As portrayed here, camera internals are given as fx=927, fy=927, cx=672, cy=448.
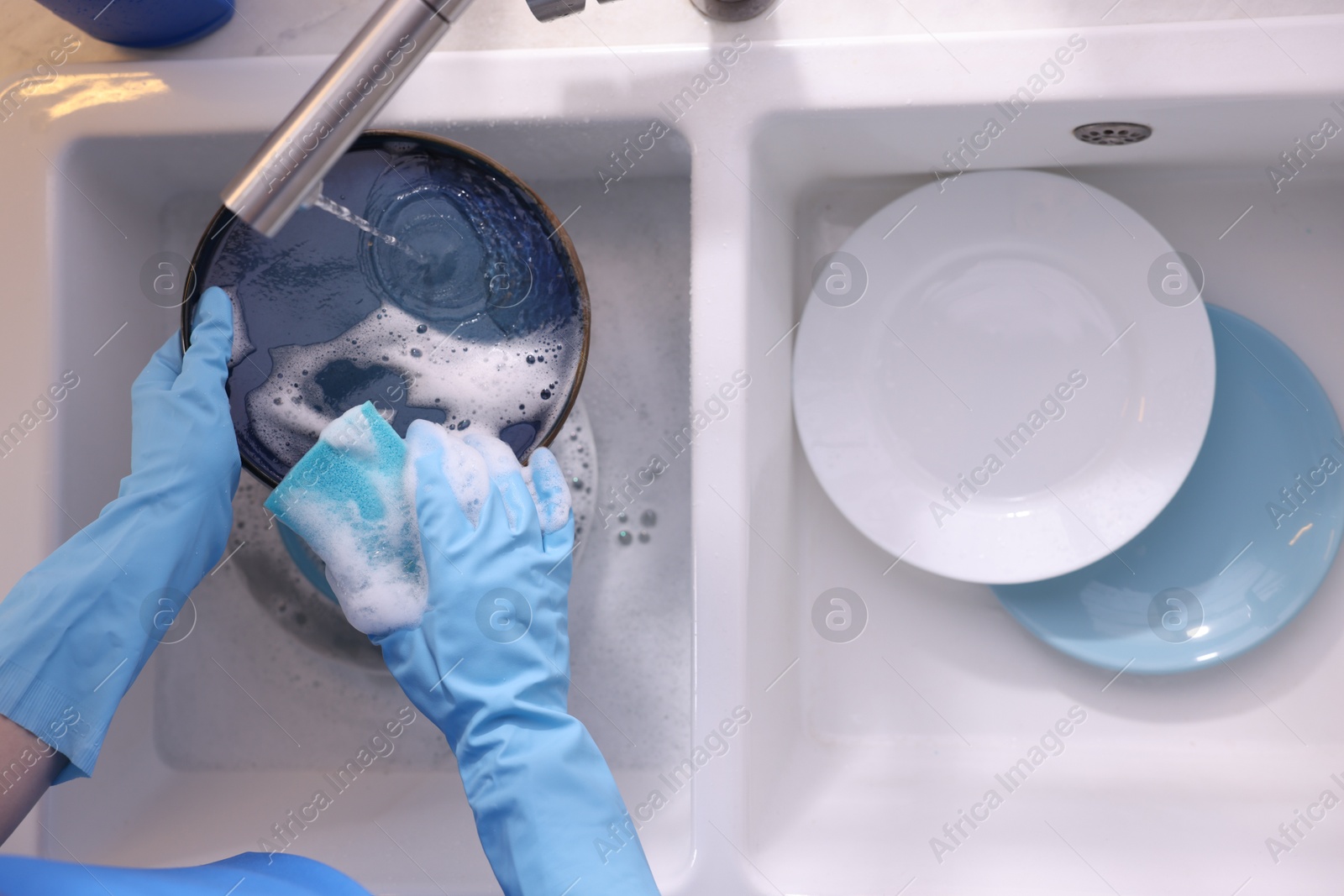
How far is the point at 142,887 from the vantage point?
2.20ft

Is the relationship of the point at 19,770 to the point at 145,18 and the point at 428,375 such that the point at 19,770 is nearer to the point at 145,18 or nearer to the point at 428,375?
the point at 428,375

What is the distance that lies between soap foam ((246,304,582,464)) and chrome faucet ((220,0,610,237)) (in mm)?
194

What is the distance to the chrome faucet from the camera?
56cm

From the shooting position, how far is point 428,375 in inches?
29.8

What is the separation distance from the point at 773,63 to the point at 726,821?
62cm

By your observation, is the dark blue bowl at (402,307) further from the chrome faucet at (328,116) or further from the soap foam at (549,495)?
the chrome faucet at (328,116)

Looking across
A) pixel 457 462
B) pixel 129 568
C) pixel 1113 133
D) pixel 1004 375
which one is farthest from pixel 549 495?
pixel 1113 133

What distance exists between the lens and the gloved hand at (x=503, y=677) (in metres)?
0.72

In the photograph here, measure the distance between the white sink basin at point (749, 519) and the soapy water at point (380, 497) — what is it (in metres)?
0.17

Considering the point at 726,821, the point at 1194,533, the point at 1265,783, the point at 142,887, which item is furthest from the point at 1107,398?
the point at 142,887

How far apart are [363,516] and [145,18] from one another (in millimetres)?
451

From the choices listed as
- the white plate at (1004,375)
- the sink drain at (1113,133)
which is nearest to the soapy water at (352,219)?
the white plate at (1004,375)

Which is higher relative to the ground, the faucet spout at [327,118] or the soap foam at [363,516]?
the faucet spout at [327,118]

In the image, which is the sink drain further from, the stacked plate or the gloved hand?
the gloved hand
